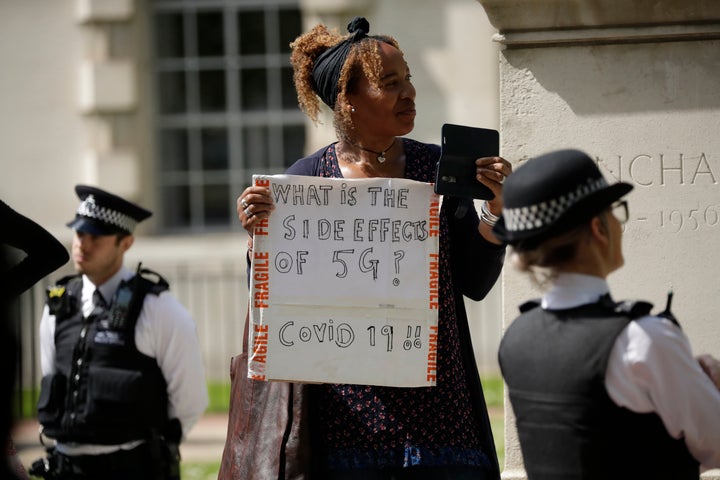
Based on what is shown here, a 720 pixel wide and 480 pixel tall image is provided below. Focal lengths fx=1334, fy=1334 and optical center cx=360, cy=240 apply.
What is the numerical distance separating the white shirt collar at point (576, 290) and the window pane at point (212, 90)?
33.3 ft

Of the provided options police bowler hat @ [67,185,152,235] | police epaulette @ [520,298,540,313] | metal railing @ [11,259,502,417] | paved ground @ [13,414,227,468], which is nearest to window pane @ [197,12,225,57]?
metal railing @ [11,259,502,417]

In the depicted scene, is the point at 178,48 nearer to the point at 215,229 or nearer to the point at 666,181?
the point at 215,229

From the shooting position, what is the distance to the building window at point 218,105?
42.3ft

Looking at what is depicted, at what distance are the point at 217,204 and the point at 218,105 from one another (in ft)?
3.21

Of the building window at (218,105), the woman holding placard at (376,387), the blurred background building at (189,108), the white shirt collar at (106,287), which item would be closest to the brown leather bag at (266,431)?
the woman holding placard at (376,387)

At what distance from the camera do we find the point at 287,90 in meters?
13.1

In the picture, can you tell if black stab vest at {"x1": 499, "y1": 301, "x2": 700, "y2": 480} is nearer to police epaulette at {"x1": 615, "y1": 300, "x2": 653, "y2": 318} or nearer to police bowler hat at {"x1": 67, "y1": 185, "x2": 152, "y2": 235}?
police epaulette at {"x1": 615, "y1": 300, "x2": 653, "y2": 318}

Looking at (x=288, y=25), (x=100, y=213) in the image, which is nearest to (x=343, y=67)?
→ (x=100, y=213)

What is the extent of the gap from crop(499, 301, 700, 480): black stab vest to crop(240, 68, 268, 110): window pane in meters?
10.1

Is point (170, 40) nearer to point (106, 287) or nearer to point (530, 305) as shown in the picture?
point (106, 287)

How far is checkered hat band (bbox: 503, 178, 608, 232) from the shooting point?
3.17 m

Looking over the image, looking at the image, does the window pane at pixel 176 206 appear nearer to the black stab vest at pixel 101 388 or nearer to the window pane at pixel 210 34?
the window pane at pixel 210 34

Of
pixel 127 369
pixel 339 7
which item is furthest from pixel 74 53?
pixel 127 369

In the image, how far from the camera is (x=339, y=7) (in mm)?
12242
